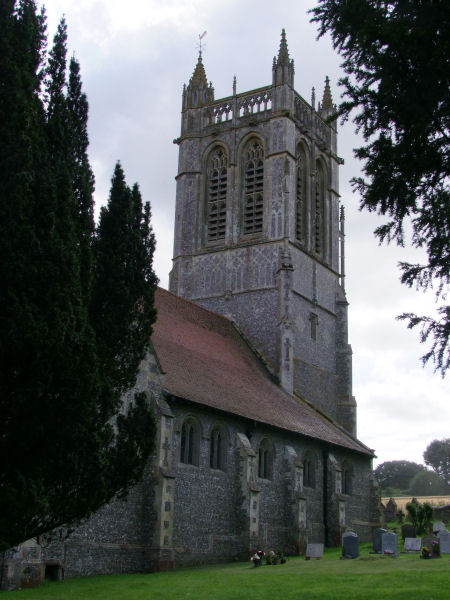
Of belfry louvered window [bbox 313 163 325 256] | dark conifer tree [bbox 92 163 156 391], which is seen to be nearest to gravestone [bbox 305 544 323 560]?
dark conifer tree [bbox 92 163 156 391]

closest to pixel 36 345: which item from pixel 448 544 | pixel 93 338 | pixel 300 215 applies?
pixel 93 338

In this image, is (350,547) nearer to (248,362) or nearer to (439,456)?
(248,362)

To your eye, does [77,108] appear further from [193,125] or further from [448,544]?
[193,125]

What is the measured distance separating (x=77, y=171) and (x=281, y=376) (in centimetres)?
2279

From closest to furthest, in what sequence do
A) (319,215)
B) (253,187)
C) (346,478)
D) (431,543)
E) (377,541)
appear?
1. (431,543)
2. (377,541)
3. (346,478)
4. (253,187)
5. (319,215)

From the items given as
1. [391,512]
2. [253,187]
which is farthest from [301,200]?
[391,512]

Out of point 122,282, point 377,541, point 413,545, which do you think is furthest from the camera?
point 377,541

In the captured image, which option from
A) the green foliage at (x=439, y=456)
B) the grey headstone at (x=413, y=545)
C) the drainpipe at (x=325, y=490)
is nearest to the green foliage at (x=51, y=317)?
the grey headstone at (x=413, y=545)

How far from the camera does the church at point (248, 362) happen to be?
895 inches

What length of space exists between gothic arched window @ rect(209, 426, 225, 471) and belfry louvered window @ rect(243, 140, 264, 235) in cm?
1432

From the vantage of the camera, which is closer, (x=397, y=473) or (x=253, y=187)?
(x=253, y=187)

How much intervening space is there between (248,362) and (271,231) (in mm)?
7095

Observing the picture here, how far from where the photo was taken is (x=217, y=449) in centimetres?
2603

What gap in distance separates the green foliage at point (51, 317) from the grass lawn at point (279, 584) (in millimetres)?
5308
